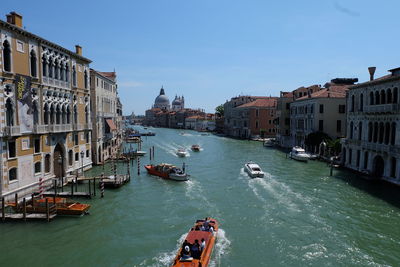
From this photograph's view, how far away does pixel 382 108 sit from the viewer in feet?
90.6

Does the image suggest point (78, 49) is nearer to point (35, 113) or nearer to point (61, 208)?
point (35, 113)

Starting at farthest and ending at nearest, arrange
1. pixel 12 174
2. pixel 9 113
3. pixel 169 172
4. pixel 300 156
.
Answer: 1. pixel 300 156
2. pixel 169 172
3. pixel 12 174
4. pixel 9 113

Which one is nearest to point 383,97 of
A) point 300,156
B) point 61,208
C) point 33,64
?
point 300,156

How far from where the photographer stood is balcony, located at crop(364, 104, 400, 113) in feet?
84.3

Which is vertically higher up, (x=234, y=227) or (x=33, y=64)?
(x=33, y=64)

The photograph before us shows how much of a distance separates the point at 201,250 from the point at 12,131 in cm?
1414

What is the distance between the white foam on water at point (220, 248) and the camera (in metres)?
13.8

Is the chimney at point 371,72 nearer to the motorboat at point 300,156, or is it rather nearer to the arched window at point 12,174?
the motorboat at point 300,156

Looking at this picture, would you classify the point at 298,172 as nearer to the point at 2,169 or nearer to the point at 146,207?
the point at 146,207

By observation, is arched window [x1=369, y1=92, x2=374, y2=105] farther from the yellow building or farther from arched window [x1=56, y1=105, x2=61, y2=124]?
arched window [x1=56, y1=105, x2=61, y2=124]

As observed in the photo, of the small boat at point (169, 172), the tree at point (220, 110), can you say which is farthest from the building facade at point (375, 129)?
the tree at point (220, 110)

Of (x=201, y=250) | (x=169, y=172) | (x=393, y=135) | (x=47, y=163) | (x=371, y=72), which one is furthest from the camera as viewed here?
(x=371, y=72)

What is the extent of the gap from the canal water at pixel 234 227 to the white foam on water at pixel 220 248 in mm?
47

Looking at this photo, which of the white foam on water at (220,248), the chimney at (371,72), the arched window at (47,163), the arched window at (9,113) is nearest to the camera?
the white foam on water at (220,248)
